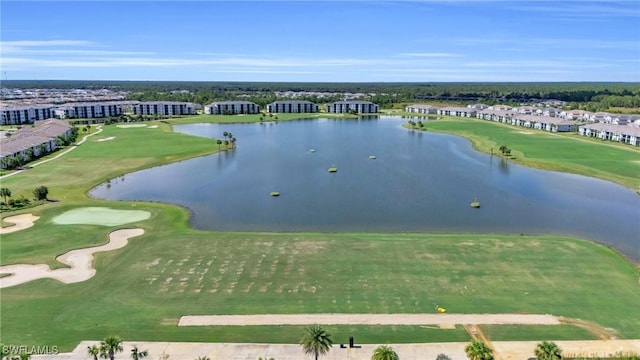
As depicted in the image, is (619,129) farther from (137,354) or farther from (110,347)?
(110,347)

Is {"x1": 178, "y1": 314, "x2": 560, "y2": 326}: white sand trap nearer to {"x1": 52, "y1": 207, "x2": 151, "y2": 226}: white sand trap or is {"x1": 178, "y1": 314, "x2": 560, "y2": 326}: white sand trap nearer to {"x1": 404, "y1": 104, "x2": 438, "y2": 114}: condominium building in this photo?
{"x1": 52, "y1": 207, "x2": 151, "y2": 226}: white sand trap

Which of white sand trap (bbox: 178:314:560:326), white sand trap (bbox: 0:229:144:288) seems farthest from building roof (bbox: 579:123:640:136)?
white sand trap (bbox: 0:229:144:288)

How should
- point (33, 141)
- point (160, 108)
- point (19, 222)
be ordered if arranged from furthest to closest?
point (160, 108)
point (33, 141)
point (19, 222)

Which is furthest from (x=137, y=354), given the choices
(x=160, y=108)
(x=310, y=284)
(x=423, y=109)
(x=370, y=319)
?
(x=423, y=109)

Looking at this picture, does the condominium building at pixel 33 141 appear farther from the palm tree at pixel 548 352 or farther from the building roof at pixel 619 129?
the building roof at pixel 619 129

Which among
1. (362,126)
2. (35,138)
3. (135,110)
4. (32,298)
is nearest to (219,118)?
(135,110)

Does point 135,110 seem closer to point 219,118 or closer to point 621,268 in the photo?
point 219,118
